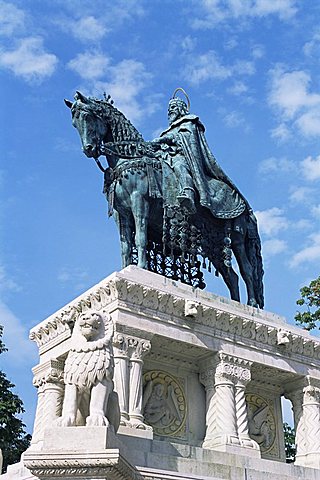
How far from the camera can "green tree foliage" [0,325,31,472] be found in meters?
32.3

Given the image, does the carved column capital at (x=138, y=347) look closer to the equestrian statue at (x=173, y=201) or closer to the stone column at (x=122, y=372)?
the stone column at (x=122, y=372)

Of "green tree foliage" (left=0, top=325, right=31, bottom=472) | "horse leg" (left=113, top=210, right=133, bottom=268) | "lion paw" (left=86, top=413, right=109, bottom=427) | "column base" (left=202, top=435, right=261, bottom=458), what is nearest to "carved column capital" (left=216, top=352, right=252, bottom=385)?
"column base" (left=202, top=435, right=261, bottom=458)

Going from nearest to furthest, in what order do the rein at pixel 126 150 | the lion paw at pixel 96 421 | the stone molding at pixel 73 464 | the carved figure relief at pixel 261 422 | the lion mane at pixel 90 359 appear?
1. the stone molding at pixel 73 464
2. the lion paw at pixel 96 421
3. the lion mane at pixel 90 359
4. the carved figure relief at pixel 261 422
5. the rein at pixel 126 150

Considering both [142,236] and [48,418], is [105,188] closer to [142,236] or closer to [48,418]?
[142,236]

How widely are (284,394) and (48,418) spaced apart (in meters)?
7.57

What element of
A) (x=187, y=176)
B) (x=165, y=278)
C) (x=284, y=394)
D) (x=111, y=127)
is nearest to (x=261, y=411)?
(x=284, y=394)

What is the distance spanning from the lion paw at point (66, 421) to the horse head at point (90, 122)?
10.1 meters

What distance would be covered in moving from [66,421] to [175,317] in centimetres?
691

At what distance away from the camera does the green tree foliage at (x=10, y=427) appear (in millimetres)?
32312

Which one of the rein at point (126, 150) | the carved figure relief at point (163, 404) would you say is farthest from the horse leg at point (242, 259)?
the carved figure relief at point (163, 404)

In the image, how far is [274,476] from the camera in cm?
1603

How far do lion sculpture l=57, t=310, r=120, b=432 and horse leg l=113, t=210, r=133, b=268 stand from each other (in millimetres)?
8020

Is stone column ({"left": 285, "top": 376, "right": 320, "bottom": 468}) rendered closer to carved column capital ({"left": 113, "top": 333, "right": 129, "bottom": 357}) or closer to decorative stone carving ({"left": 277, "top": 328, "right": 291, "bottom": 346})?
decorative stone carving ({"left": 277, "top": 328, "right": 291, "bottom": 346})

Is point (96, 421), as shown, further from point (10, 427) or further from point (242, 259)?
point (10, 427)
